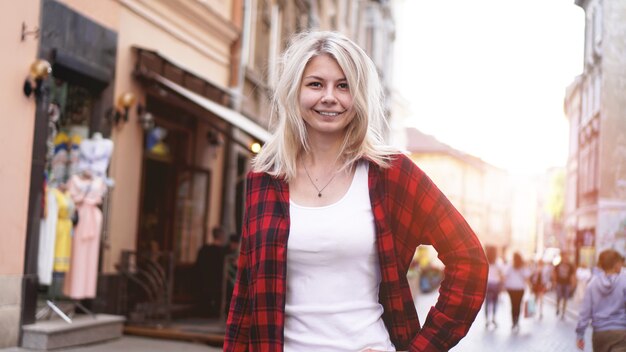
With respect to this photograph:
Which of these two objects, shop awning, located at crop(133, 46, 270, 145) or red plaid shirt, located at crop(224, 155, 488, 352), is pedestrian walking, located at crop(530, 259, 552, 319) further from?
Result: shop awning, located at crop(133, 46, 270, 145)

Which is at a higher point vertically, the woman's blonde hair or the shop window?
the shop window

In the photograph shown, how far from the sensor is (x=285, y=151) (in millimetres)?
2562

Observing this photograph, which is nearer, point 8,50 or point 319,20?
point 8,50

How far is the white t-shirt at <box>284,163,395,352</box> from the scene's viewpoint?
7.74 ft

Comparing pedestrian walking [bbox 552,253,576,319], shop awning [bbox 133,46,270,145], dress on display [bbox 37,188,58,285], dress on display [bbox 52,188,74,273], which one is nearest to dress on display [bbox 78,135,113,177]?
dress on display [bbox 52,188,74,273]

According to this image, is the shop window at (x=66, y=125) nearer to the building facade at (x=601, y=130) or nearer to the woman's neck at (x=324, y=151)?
the building facade at (x=601, y=130)

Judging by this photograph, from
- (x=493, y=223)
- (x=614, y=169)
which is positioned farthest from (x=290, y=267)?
(x=493, y=223)

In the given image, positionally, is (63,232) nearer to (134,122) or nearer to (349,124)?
(134,122)

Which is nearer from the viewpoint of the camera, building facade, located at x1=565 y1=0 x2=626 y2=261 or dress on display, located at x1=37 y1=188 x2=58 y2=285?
building facade, located at x1=565 y1=0 x2=626 y2=261

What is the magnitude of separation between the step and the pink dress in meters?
0.34

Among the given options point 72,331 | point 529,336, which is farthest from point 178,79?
point 529,336

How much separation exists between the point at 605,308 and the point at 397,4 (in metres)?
29.4

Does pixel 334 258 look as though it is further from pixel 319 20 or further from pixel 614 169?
pixel 319 20

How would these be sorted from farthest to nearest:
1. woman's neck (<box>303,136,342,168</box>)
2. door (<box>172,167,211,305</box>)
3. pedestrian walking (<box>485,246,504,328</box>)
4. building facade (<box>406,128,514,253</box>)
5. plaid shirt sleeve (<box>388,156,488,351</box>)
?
door (<box>172,167,211,305</box>)
pedestrian walking (<box>485,246,504,328</box>)
building facade (<box>406,128,514,253</box>)
woman's neck (<box>303,136,342,168</box>)
plaid shirt sleeve (<box>388,156,488,351</box>)
